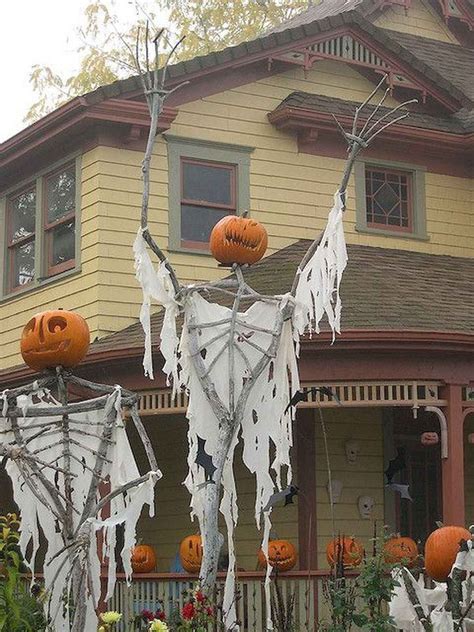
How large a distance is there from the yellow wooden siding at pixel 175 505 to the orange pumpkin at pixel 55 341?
19.2ft

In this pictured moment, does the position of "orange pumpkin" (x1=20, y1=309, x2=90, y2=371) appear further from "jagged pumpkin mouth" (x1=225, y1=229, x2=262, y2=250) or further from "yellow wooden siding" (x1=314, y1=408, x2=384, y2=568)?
"yellow wooden siding" (x1=314, y1=408, x2=384, y2=568)

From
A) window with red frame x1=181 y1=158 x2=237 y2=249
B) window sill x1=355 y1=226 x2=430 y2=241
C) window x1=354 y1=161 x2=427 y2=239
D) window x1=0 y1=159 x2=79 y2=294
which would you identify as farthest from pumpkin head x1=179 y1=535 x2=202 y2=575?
window x1=354 y1=161 x2=427 y2=239

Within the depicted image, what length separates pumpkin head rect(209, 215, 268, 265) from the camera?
9.09 metres

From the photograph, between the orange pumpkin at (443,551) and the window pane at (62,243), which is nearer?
the orange pumpkin at (443,551)

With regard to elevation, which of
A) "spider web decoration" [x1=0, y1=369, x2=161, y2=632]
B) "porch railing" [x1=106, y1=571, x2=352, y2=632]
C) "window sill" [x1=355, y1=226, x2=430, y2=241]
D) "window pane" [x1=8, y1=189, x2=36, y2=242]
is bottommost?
"porch railing" [x1=106, y1=571, x2=352, y2=632]

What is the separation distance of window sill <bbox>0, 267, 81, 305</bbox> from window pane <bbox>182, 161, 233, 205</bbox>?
1581mm

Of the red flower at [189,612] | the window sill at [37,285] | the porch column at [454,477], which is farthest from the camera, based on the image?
the window sill at [37,285]

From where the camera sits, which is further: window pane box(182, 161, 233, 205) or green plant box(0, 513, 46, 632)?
window pane box(182, 161, 233, 205)

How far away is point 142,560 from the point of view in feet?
44.7

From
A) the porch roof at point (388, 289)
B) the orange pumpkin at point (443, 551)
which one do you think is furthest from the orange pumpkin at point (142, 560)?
the orange pumpkin at point (443, 551)

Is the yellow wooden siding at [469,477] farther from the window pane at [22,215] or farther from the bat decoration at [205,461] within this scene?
the bat decoration at [205,461]

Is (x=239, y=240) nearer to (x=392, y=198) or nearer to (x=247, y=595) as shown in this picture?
(x=247, y=595)

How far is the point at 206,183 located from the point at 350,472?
377cm

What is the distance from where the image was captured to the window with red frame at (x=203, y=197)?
1508cm
